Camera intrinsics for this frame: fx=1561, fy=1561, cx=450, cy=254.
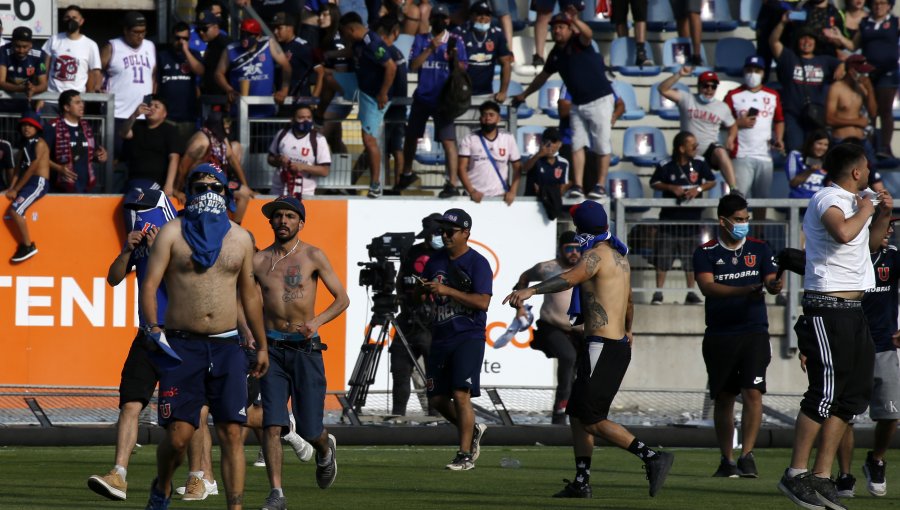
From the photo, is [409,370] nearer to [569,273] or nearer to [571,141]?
[571,141]

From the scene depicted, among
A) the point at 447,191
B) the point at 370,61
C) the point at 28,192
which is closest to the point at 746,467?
the point at 447,191

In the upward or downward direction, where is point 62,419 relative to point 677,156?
downward

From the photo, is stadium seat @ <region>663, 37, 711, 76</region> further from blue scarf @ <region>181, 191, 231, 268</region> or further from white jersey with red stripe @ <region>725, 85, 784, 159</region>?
blue scarf @ <region>181, 191, 231, 268</region>

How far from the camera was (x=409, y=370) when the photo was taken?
16500 millimetres

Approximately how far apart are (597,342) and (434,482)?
6.09 feet

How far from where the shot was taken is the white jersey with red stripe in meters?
19.5

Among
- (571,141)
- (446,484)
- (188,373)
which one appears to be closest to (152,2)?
(571,141)

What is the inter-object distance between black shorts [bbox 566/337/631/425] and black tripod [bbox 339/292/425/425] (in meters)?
5.74

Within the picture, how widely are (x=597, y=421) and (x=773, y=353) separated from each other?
8.85 metres

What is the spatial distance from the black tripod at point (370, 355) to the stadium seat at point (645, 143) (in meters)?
5.53

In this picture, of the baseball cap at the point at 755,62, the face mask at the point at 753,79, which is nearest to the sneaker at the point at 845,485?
the face mask at the point at 753,79

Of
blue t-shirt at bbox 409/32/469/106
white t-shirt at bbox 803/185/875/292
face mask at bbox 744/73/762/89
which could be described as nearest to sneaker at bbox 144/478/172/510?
white t-shirt at bbox 803/185/875/292

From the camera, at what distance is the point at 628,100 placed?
2148 centimetres

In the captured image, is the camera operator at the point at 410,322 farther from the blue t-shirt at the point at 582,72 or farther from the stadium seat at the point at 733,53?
the stadium seat at the point at 733,53
